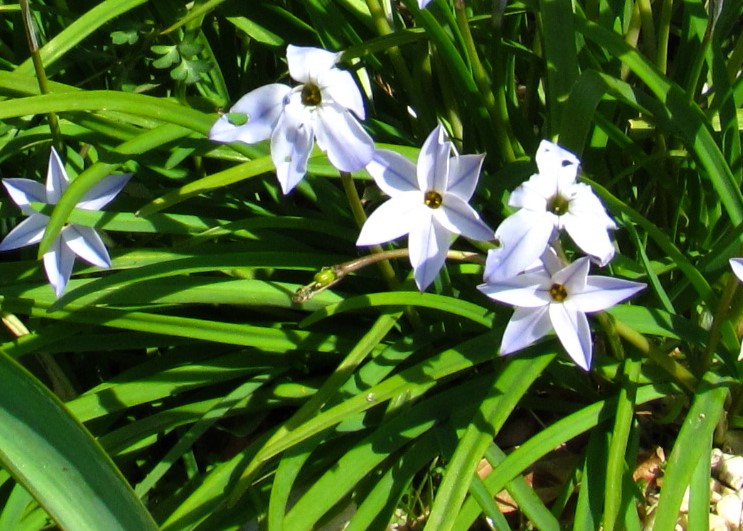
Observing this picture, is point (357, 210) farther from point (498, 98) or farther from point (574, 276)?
point (498, 98)

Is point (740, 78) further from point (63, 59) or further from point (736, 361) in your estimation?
point (63, 59)

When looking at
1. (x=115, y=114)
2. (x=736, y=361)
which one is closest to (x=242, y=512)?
(x=115, y=114)

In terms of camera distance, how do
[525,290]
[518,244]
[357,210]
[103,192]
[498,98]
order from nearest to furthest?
[518,244] → [525,290] → [357,210] → [103,192] → [498,98]

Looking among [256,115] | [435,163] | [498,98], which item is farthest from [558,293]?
[498,98]

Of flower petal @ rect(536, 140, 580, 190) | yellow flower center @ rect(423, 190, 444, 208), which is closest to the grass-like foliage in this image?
yellow flower center @ rect(423, 190, 444, 208)

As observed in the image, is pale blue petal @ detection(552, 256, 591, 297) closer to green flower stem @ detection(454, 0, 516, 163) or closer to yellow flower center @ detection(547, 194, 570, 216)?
yellow flower center @ detection(547, 194, 570, 216)

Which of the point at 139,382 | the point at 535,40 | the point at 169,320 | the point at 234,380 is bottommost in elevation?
the point at 234,380
